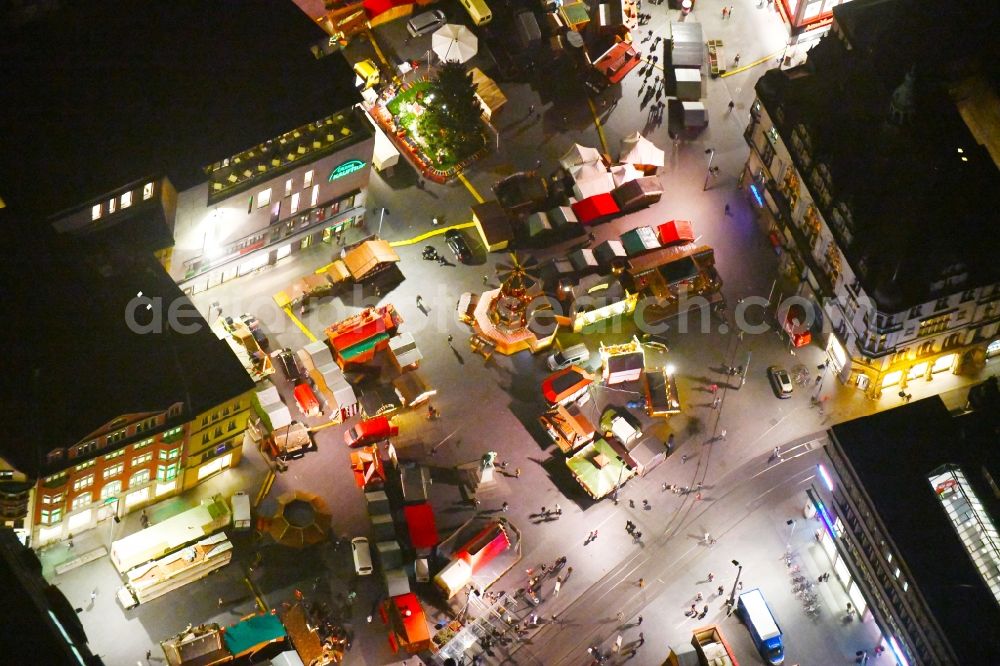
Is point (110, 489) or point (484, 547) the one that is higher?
point (110, 489)

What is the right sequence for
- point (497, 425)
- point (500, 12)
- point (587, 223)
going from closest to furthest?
point (497, 425), point (587, 223), point (500, 12)

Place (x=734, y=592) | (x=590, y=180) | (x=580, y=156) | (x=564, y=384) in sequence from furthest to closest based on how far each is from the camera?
(x=580, y=156) < (x=590, y=180) < (x=564, y=384) < (x=734, y=592)

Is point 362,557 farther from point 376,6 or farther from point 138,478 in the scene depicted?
point 376,6

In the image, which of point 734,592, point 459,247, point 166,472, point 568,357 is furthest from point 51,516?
point 734,592

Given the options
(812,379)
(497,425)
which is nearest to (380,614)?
(497,425)

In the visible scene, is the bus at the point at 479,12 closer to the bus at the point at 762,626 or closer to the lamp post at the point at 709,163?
the lamp post at the point at 709,163

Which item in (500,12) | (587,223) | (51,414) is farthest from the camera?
(500,12)

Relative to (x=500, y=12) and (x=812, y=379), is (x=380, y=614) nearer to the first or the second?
(x=812, y=379)

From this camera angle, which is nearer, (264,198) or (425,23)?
(264,198)
